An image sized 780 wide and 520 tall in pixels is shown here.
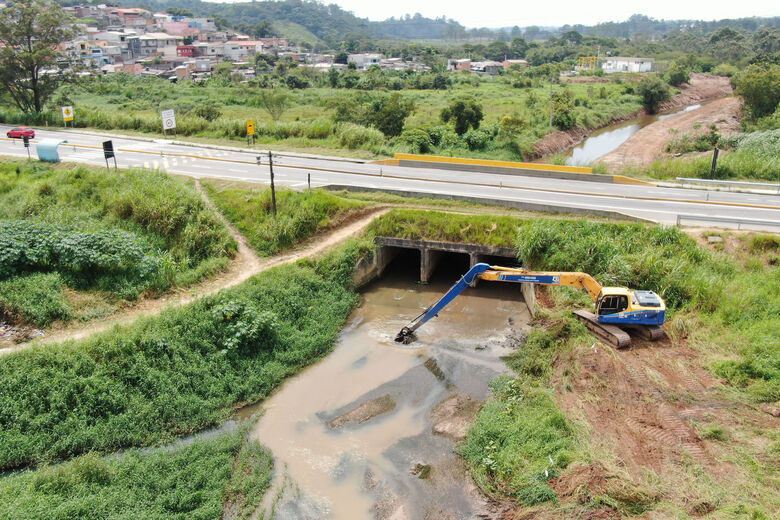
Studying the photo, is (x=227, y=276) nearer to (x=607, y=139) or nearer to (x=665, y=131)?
(x=607, y=139)

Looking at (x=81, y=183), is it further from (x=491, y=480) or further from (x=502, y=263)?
(x=491, y=480)

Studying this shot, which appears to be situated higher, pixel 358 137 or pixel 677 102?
pixel 358 137

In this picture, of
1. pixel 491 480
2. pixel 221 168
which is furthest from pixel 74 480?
pixel 221 168

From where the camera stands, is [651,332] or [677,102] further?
[677,102]

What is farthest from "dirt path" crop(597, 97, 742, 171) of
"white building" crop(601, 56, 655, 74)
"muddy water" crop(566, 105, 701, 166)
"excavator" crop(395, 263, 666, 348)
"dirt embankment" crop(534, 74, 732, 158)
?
"white building" crop(601, 56, 655, 74)

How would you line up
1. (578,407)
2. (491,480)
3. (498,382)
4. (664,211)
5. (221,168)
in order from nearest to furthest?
1. (491,480)
2. (578,407)
3. (498,382)
4. (664,211)
5. (221,168)

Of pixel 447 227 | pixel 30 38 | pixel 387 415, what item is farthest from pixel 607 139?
pixel 30 38
